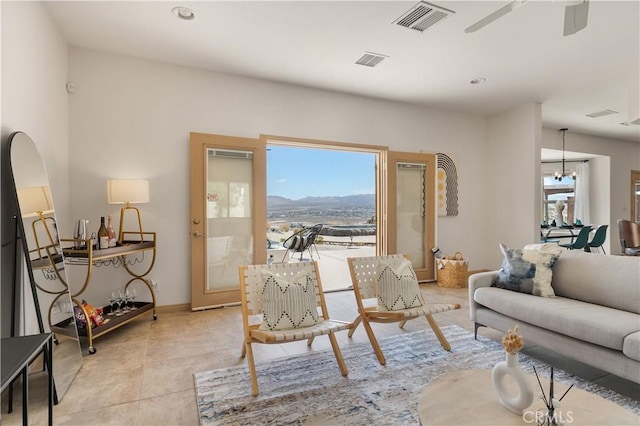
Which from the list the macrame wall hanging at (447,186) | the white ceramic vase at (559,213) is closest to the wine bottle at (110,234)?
the macrame wall hanging at (447,186)

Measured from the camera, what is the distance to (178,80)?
3.96m

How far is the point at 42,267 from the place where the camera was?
2.35 metres

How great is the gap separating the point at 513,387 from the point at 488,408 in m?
0.18

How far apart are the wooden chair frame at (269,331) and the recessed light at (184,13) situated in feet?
7.23

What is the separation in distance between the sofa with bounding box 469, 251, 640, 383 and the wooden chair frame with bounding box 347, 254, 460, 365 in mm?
431

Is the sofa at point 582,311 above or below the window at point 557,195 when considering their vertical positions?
below

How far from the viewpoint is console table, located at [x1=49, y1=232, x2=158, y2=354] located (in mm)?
2732

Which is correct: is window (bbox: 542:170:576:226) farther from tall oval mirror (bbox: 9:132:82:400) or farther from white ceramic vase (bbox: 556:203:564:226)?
tall oval mirror (bbox: 9:132:82:400)

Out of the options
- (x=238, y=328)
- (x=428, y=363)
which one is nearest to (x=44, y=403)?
(x=238, y=328)

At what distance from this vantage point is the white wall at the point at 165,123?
358 centimetres

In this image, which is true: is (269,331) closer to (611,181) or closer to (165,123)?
(165,123)

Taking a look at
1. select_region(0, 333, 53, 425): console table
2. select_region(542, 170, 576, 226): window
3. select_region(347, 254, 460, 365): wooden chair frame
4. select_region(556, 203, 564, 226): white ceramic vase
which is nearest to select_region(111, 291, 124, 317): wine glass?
select_region(0, 333, 53, 425): console table

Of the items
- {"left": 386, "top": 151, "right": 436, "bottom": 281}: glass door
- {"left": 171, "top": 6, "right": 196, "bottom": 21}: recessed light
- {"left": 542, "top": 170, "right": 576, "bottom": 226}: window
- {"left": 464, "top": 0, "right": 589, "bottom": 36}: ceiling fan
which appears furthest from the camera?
{"left": 542, "top": 170, "right": 576, "bottom": 226}: window

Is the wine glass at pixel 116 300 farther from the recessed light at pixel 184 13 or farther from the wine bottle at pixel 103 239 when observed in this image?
the recessed light at pixel 184 13
